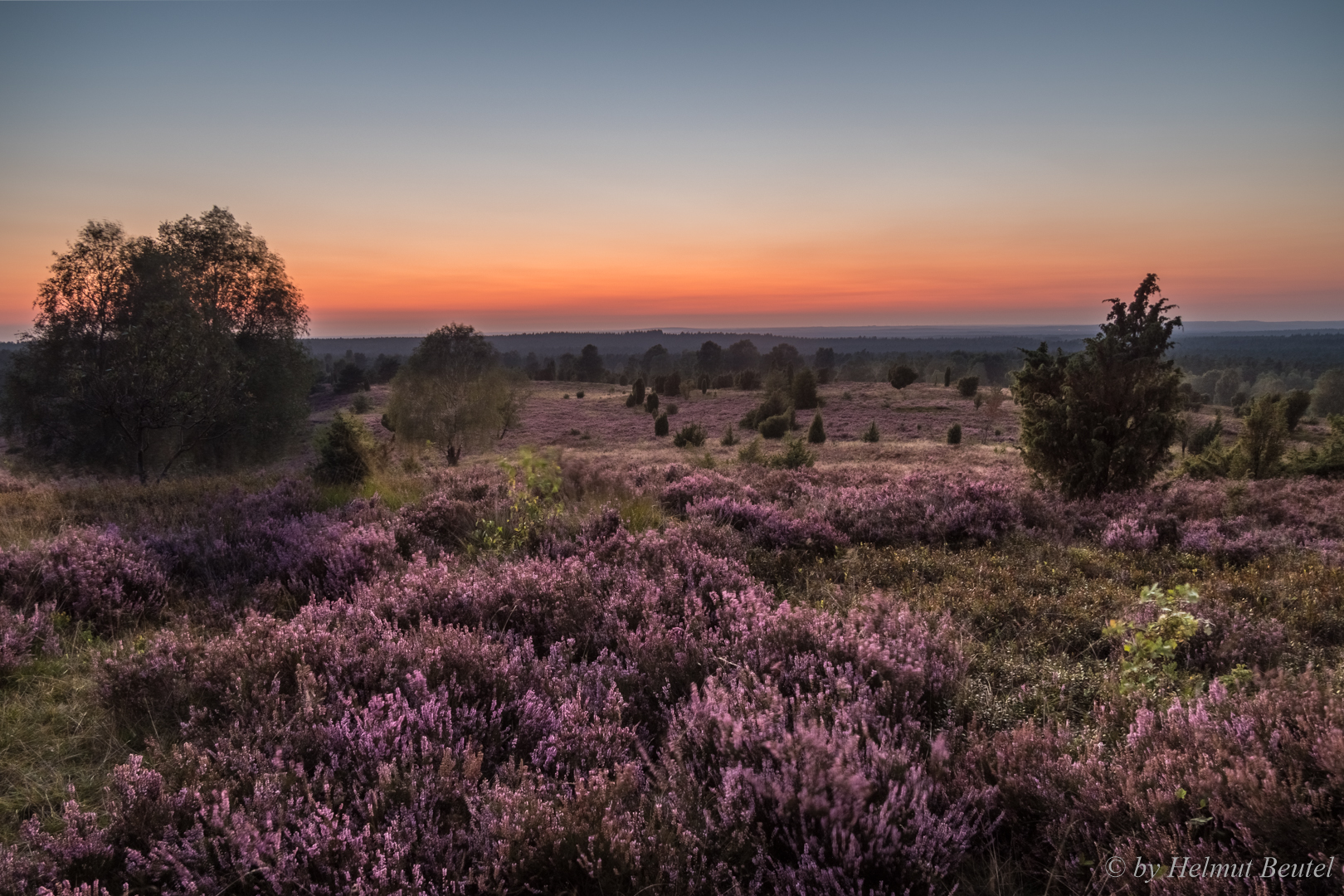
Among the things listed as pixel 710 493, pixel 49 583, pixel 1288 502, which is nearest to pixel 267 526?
pixel 49 583

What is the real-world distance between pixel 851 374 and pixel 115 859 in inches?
5011

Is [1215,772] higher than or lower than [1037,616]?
higher

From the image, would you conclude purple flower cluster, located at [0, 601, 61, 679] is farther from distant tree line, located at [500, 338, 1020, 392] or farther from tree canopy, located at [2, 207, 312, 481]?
distant tree line, located at [500, 338, 1020, 392]

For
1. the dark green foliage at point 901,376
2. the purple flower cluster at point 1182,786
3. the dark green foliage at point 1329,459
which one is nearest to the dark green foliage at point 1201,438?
the dark green foliage at point 1329,459

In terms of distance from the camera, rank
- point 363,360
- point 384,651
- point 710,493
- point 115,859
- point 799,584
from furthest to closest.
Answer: point 363,360 → point 710,493 → point 799,584 → point 384,651 → point 115,859

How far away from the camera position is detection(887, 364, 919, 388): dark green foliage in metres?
69.3

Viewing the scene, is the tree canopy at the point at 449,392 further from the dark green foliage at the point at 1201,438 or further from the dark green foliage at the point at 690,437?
the dark green foliage at the point at 1201,438

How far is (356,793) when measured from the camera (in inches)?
91.1

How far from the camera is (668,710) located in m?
3.06

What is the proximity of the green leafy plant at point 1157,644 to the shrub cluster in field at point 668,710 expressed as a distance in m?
0.03

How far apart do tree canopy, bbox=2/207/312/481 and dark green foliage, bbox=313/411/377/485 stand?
6.71 metres

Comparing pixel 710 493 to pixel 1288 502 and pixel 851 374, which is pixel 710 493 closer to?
pixel 1288 502

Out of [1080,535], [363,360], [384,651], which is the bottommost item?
[1080,535]

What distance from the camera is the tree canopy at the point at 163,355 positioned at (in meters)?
20.7
